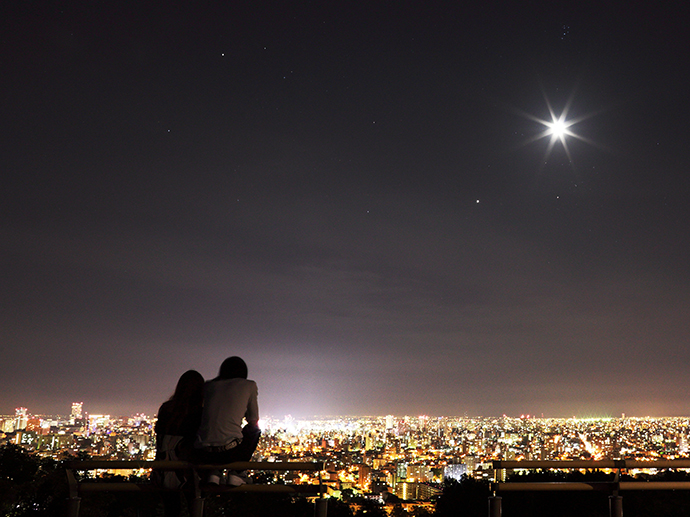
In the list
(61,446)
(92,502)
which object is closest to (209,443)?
(92,502)

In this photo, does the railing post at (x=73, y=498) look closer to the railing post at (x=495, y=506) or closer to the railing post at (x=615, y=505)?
the railing post at (x=495, y=506)

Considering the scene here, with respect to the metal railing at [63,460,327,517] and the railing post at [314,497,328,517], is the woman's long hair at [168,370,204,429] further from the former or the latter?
the railing post at [314,497,328,517]

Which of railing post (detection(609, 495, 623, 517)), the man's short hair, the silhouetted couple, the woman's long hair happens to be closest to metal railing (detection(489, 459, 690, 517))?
railing post (detection(609, 495, 623, 517))

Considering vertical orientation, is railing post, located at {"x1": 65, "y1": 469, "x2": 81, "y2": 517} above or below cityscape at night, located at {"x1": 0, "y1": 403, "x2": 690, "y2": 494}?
below

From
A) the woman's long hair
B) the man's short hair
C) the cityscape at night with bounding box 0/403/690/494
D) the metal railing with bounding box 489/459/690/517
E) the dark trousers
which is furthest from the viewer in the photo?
the cityscape at night with bounding box 0/403/690/494

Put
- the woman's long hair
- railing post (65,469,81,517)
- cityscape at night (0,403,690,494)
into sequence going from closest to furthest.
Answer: railing post (65,469,81,517) → the woman's long hair → cityscape at night (0,403,690,494)

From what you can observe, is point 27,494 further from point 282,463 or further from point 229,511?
point 282,463

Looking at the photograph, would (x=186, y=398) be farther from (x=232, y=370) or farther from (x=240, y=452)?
(x=240, y=452)
